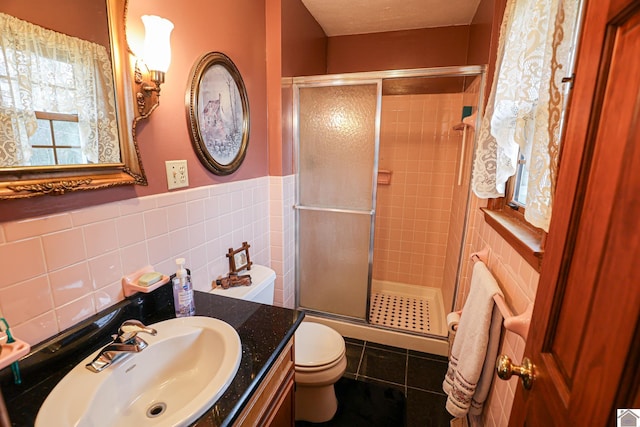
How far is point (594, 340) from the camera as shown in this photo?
0.46 m

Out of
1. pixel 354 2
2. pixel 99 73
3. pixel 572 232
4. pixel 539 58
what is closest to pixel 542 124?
pixel 539 58

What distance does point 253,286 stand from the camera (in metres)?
1.54

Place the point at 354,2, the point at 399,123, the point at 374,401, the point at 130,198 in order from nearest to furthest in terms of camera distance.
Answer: the point at 130,198 → the point at 374,401 → the point at 354,2 → the point at 399,123

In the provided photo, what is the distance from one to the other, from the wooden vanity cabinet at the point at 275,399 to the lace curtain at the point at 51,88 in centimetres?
86

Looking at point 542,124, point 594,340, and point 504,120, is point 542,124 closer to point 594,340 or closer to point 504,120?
point 504,120

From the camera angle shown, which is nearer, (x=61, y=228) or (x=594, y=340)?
(x=594, y=340)

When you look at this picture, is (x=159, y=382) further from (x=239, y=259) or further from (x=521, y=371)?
(x=521, y=371)

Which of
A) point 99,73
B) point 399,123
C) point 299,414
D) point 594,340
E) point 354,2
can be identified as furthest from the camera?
point 399,123

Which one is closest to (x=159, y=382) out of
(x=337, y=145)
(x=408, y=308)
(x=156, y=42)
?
(x=156, y=42)

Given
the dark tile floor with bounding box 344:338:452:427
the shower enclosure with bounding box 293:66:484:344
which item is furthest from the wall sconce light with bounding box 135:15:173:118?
the dark tile floor with bounding box 344:338:452:427

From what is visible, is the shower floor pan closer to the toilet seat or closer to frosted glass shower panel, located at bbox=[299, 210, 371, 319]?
frosted glass shower panel, located at bbox=[299, 210, 371, 319]

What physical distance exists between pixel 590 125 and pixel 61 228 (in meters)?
1.25

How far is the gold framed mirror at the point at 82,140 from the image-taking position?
0.70 m

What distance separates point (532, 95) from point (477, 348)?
36.1 inches
